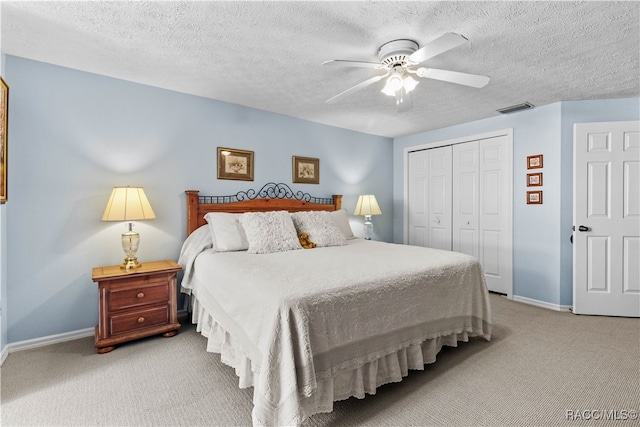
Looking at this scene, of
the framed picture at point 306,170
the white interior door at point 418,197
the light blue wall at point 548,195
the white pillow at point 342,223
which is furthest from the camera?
the white interior door at point 418,197

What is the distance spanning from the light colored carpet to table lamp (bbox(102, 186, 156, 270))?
0.77m

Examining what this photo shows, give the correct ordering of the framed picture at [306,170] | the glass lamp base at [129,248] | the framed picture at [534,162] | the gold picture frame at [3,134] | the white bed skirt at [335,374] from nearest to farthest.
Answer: the white bed skirt at [335,374], the gold picture frame at [3,134], the glass lamp base at [129,248], the framed picture at [534,162], the framed picture at [306,170]

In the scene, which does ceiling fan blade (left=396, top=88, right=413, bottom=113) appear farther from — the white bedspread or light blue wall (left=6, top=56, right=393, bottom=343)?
light blue wall (left=6, top=56, right=393, bottom=343)

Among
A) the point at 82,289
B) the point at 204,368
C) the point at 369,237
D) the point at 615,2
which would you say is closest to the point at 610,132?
the point at 615,2

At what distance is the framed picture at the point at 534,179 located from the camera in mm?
3662

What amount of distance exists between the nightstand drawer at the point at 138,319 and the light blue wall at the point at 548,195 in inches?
161

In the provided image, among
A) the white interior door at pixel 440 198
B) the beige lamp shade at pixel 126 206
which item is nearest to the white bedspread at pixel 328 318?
the beige lamp shade at pixel 126 206

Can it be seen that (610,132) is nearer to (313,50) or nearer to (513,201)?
(513,201)

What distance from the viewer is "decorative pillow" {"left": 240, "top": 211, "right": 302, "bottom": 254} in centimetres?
288

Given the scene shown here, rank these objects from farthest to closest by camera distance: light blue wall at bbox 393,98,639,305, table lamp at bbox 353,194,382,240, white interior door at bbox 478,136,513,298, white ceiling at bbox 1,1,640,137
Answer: table lamp at bbox 353,194,382,240 → white interior door at bbox 478,136,513,298 → light blue wall at bbox 393,98,639,305 → white ceiling at bbox 1,1,640,137

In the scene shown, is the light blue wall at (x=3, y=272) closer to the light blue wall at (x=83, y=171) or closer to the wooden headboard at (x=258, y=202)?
the light blue wall at (x=83, y=171)

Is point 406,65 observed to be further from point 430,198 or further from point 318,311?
point 430,198

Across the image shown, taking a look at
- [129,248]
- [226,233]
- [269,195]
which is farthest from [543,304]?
[129,248]

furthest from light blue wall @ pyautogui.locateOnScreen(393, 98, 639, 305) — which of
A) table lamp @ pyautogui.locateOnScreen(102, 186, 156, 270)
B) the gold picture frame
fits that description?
the gold picture frame
